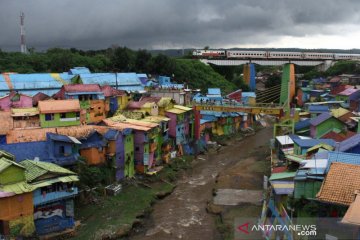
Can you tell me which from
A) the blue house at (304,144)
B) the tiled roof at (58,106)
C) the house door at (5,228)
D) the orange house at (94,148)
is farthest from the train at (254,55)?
the house door at (5,228)

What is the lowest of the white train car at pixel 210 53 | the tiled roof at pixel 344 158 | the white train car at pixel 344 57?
the tiled roof at pixel 344 158

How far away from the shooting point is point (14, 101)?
3378 centimetres

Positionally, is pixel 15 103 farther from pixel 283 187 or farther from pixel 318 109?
pixel 318 109

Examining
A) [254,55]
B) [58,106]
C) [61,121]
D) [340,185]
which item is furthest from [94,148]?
[254,55]

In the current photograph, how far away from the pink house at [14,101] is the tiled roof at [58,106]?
481 cm

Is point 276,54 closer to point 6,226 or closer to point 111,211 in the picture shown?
point 111,211

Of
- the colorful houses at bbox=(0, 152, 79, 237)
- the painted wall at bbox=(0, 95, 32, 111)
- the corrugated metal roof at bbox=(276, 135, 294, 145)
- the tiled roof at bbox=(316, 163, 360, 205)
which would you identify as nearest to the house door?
the colorful houses at bbox=(0, 152, 79, 237)

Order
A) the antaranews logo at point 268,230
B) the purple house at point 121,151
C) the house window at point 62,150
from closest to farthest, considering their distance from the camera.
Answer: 1. the antaranews logo at point 268,230
2. the house window at point 62,150
3. the purple house at point 121,151

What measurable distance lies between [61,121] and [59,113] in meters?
0.68

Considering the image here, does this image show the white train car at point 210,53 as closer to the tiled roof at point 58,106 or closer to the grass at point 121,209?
the grass at point 121,209

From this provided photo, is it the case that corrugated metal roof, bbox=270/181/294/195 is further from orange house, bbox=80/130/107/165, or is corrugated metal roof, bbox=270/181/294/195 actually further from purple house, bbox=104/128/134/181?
orange house, bbox=80/130/107/165

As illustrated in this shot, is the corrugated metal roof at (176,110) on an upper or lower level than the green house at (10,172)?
upper

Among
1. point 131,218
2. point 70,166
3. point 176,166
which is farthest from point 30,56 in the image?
point 131,218

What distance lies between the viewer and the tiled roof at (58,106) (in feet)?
98.1
